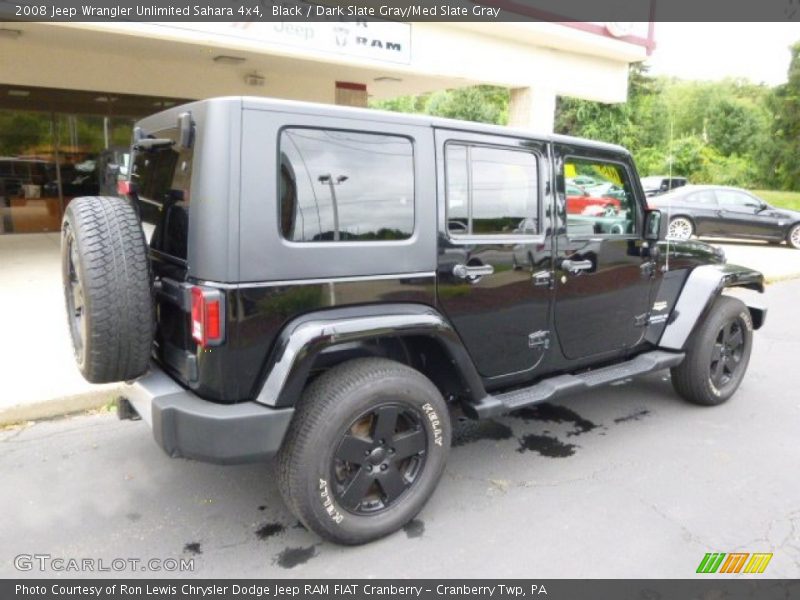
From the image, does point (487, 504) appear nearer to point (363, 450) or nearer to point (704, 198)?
point (363, 450)

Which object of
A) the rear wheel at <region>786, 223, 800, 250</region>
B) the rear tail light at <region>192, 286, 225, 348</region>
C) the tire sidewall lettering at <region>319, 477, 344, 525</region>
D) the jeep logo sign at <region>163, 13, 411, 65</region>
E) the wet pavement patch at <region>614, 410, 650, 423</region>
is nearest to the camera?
the rear tail light at <region>192, 286, 225, 348</region>

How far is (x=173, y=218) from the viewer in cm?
277

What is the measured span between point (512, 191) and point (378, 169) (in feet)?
2.97

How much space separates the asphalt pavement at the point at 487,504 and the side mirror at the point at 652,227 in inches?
52.4

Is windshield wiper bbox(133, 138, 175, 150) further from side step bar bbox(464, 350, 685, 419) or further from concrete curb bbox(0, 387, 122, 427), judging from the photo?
side step bar bbox(464, 350, 685, 419)

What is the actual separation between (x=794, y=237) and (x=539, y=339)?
548 inches

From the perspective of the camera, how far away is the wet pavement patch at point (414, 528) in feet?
9.66

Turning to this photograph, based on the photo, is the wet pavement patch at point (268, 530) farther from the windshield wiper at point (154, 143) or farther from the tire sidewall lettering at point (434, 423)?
the windshield wiper at point (154, 143)

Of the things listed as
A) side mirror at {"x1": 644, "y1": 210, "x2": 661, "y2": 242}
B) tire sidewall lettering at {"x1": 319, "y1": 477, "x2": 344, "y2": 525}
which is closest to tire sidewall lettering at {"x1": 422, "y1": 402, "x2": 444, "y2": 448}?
tire sidewall lettering at {"x1": 319, "y1": 477, "x2": 344, "y2": 525}

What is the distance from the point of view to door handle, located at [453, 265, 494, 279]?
3.08 m

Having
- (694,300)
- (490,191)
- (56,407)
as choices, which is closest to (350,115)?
(490,191)

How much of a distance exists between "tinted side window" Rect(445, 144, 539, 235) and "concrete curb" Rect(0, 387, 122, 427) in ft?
8.55

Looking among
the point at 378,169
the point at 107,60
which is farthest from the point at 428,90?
the point at 378,169

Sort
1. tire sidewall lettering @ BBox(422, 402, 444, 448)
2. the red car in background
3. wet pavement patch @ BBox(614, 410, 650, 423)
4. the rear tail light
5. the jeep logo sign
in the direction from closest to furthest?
the rear tail light, tire sidewall lettering @ BBox(422, 402, 444, 448), the red car in background, wet pavement patch @ BBox(614, 410, 650, 423), the jeep logo sign
